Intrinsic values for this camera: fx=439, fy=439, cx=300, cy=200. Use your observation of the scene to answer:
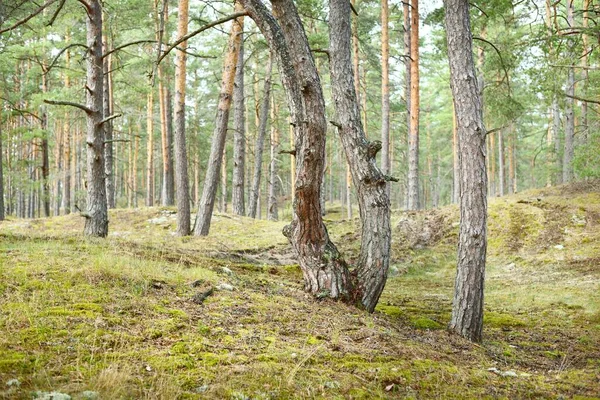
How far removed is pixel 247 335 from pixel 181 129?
30.3 feet

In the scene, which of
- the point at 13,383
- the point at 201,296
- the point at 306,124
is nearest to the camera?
the point at 13,383

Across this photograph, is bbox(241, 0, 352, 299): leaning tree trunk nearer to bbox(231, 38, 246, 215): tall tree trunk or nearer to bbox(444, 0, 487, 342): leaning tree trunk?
bbox(444, 0, 487, 342): leaning tree trunk

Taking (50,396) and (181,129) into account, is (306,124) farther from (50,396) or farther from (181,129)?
(181,129)

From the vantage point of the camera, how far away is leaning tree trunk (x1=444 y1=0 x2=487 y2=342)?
510 centimetres

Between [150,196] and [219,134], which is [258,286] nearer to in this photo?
[219,134]

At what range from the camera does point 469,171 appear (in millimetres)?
5148

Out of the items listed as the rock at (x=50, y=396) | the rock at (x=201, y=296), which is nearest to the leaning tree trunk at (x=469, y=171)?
the rock at (x=201, y=296)

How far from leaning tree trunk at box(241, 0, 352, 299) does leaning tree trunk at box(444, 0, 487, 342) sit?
142 centimetres

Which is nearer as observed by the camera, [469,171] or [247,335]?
[247,335]

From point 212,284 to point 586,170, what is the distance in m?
10.4

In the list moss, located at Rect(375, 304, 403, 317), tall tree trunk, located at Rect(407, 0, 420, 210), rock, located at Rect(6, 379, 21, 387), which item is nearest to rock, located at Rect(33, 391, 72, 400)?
rock, located at Rect(6, 379, 21, 387)

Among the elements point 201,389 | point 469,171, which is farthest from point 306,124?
point 201,389

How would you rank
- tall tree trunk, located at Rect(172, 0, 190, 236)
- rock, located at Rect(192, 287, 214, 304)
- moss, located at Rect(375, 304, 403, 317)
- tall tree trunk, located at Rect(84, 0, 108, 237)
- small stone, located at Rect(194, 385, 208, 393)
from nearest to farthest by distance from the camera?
small stone, located at Rect(194, 385, 208, 393) < rock, located at Rect(192, 287, 214, 304) < moss, located at Rect(375, 304, 403, 317) < tall tree trunk, located at Rect(84, 0, 108, 237) < tall tree trunk, located at Rect(172, 0, 190, 236)

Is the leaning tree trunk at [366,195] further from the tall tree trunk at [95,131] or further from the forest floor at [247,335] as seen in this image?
the tall tree trunk at [95,131]
